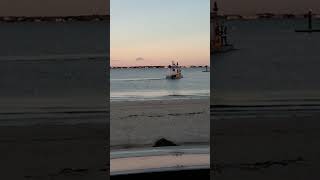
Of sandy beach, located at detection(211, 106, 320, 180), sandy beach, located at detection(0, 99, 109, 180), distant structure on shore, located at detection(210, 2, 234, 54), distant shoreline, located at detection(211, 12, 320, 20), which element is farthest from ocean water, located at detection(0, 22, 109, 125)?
sandy beach, located at detection(211, 106, 320, 180)

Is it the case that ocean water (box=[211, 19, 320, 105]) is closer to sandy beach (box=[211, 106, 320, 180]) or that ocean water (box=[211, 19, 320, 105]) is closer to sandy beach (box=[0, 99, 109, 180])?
sandy beach (box=[211, 106, 320, 180])

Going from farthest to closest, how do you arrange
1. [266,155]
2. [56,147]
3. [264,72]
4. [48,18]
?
[56,147]
[264,72]
[266,155]
[48,18]

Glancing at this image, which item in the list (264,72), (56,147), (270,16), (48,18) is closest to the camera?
(48,18)

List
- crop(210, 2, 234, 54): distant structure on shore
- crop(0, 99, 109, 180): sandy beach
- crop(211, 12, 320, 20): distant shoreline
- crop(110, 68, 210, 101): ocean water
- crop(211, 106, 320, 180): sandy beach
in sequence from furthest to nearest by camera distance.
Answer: crop(110, 68, 210, 101): ocean water < crop(211, 106, 320, 180): sandy beach < crop(0, 99, 109, 180): sandy beach < crop(211, 12, 320, 20): distant shoreline < crop(210, 2, 234, 54): distant structure on shore

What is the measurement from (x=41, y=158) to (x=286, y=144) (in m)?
1.99

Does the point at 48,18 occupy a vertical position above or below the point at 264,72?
above

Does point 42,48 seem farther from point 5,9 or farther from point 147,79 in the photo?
point 147,79

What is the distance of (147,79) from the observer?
524 inches

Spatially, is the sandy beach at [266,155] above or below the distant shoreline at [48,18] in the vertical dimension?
below

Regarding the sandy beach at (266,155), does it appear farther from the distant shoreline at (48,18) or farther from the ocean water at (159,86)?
the ocean water at (159,86)

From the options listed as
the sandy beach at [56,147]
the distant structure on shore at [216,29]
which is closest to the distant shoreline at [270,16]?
the distant structure on shore at [216,29]

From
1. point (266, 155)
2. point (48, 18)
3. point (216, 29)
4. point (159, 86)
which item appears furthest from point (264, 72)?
point (159, 86)

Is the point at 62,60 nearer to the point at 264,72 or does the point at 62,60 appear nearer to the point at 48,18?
the point at 264,72

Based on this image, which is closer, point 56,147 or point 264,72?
point 264,72
